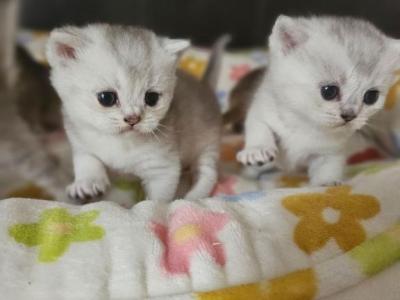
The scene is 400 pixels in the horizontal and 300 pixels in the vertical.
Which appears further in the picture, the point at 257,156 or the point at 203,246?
the point at 257,156

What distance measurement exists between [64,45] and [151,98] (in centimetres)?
20

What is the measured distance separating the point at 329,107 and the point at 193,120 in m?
0.36

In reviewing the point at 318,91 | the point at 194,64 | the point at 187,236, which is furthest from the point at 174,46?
the point at 194,64

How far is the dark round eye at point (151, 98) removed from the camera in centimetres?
110

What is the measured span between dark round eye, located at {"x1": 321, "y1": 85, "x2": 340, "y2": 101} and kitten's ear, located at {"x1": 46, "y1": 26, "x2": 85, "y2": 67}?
50 centimetres

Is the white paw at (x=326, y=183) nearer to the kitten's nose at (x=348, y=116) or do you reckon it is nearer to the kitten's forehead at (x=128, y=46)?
the kitten's nose at (x=348, y=116)

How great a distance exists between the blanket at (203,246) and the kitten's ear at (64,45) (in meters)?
0.29

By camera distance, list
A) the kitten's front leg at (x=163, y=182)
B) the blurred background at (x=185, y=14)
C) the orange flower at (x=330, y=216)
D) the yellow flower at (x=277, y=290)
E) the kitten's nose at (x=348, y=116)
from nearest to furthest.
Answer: the yellow flower at (x=277, y=290)
the orange flower at (x=330, y=216)
the kitten's nose at (x=348, y=116)
the kitten's front leg at (x=163, y=182)
the blurred background at (x=185, y=14)

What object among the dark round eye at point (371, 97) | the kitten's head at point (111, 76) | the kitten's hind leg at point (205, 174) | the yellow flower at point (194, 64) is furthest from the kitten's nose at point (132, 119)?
the yellow flower at point (194, 64)

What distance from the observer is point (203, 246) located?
0.94 metres

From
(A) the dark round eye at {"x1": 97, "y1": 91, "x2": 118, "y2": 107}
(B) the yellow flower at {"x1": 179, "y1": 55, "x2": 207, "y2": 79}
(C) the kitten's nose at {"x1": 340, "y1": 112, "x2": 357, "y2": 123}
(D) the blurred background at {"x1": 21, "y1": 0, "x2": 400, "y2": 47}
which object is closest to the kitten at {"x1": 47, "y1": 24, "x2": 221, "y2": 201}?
(A) the dark round eye at {"x1": 97, "y1": 91, "x2": 118, "y2": 107}

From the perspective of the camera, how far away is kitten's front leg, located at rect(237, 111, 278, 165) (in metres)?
1.24

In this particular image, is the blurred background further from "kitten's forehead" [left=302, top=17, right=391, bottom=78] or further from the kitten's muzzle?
the kitten's muzzle

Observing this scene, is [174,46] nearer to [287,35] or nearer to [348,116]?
[287,35]
